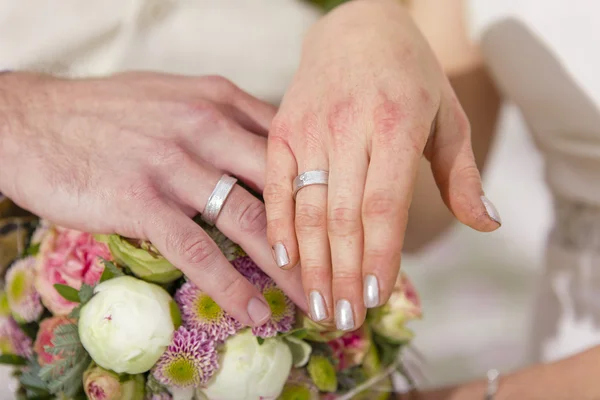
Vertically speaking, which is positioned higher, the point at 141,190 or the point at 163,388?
the point at 141,190

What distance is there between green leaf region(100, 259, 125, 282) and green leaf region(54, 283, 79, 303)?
0.11 feet

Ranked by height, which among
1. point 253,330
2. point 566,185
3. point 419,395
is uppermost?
point 253,330

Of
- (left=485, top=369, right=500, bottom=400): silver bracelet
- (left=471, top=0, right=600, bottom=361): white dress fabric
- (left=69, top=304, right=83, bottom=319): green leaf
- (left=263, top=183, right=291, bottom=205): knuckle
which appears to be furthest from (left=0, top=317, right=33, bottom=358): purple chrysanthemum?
(left=471, top=0, right=600, bottom=361): white dress fabric

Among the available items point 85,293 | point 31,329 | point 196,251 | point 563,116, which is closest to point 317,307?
point 196,251

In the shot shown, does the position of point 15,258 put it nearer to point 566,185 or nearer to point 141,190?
point 141,190

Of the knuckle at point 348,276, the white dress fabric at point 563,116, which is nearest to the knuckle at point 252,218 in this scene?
the knuckle at point 348,276

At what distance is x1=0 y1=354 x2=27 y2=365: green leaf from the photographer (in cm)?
62

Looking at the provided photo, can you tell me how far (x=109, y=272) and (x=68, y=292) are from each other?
0.16ft

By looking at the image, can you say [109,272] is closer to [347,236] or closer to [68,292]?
[68,292]

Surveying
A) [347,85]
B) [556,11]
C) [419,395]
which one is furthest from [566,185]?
[347,85]

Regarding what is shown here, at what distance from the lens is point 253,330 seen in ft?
1.82

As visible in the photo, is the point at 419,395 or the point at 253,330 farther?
the point at 419,395

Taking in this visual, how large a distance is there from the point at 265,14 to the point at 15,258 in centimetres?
59

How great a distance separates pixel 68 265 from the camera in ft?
1.96
